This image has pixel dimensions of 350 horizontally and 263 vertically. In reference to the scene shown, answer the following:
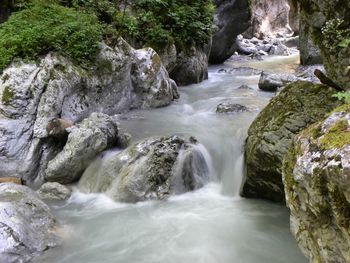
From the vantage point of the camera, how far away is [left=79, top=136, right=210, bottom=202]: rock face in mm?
5941

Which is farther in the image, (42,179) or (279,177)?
(42,179)

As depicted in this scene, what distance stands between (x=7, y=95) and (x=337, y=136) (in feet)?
20.0

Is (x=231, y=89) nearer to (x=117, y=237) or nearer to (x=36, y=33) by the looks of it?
(x=36, y=33)

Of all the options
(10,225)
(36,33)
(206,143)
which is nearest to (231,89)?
(206,143)

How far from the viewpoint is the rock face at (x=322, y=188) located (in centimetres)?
239

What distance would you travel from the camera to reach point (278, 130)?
488cm

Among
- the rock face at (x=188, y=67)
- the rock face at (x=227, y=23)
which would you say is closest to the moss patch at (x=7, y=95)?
the rock face at (x=188, y=67)

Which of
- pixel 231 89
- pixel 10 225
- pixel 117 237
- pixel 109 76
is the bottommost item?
pixel 117 237

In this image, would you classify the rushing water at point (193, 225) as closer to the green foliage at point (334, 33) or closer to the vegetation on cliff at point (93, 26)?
the green foliage at point (334, 33)

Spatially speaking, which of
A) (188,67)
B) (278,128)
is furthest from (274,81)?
(278,128)

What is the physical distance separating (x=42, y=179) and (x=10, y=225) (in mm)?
2258

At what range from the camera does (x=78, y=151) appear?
6473 millimetres

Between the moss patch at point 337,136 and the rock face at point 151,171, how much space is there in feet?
11.7

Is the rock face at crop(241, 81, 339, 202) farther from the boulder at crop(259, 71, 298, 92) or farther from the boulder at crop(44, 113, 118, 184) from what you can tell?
the boulder at crop(259, 71, 298, 92)
